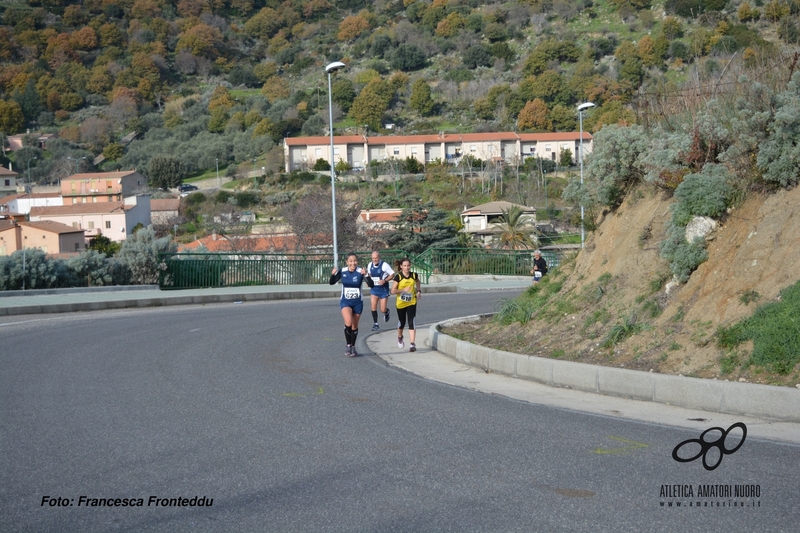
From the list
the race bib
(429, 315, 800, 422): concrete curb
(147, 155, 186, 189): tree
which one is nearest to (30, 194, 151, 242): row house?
(147, 155, 186, 189): tree

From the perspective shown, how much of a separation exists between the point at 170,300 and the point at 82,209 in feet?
193

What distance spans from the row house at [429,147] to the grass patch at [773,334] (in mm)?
89831

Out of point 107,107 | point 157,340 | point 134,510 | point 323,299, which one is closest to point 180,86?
point 107,107

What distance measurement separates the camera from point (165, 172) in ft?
333

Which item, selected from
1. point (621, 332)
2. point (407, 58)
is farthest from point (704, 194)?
point (407, 58)

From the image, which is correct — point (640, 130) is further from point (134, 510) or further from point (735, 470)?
point (134, 510)

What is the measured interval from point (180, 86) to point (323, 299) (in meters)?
138

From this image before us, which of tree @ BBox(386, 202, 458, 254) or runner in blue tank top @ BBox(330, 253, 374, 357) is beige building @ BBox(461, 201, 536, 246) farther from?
runner in blue tank top @ BBox(330, 253, 374, 357)

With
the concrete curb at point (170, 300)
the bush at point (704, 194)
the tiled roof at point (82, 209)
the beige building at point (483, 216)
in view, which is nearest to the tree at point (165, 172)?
the tiled roof at point (82, 209)

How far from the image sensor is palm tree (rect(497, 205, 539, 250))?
51.8 meters

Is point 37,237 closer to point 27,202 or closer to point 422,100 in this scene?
point 27,202

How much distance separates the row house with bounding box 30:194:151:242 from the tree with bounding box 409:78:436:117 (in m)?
53.9

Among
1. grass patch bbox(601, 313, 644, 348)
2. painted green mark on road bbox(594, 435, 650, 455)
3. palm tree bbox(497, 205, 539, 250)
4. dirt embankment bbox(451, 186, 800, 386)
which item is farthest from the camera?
palm tree bbox(497, 205, 539, 250)

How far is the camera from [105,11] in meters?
187
